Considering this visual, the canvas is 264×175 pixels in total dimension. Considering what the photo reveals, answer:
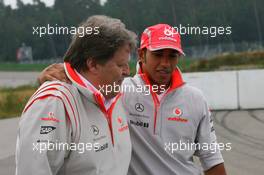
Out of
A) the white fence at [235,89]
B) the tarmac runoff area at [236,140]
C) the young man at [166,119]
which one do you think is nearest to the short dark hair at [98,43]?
the young man at [166,119]

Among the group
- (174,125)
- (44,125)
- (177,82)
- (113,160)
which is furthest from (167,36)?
(44,125)

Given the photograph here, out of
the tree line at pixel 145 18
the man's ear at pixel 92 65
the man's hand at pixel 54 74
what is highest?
the tree line at pixel 145 18

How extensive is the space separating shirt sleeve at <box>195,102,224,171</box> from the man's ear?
1.03 meters

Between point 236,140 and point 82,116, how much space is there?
8648 millimetres

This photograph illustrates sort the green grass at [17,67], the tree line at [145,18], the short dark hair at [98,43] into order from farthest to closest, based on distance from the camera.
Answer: the green grass at [17,67] → the tree line at [145,18] → the short dark hair at [98,43]

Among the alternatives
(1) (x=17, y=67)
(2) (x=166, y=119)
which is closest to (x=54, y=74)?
(2) (x=166, y=119)

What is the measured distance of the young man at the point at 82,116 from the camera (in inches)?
78.5

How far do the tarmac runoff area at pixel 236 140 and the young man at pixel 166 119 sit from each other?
453cm

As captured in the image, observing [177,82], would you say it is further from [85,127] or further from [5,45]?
[5,45]

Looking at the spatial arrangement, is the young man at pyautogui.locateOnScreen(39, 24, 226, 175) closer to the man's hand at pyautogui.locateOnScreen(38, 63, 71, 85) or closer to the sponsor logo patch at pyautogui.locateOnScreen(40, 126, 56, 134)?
the man's hand at pyautogui.locateOnScreen(38, 63, 71, 85)

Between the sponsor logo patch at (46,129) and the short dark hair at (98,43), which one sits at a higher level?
the short dark hair at (98,43)

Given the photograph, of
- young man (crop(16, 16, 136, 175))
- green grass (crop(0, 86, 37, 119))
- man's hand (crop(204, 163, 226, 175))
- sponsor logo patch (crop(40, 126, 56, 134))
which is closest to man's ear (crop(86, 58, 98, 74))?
young man (crop(16, 16, 136, 175))

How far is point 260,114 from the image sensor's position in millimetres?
14555

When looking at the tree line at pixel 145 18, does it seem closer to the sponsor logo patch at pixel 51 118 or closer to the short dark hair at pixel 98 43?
the short dark hair at pixel 98 43
